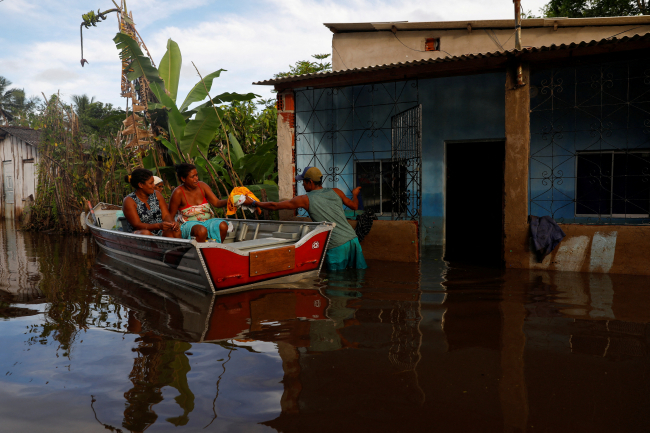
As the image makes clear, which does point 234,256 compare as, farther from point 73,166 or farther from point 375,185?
point 73,166

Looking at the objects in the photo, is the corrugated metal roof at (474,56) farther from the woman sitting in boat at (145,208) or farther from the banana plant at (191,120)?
the woman sitting in boat at (145,208)

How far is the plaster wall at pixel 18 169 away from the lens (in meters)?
15.9

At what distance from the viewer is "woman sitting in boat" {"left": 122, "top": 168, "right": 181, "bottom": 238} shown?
558 centimetres

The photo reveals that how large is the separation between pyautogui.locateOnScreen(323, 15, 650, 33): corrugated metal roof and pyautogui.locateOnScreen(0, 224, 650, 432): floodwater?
5.85 m

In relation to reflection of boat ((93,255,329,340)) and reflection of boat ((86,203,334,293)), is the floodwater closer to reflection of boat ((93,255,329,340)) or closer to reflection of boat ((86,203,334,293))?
reflection of boat ((93,255,329,340))

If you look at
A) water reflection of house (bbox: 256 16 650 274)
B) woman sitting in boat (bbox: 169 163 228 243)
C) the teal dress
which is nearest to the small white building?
water reflection of house (bbox: 256 16 650 274)

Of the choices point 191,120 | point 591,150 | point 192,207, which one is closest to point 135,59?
point 191,120

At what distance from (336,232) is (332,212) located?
0.97 feet

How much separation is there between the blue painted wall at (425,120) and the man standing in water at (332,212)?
1.79 m

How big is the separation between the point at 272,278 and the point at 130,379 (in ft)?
8.04

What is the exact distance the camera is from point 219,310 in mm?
4383

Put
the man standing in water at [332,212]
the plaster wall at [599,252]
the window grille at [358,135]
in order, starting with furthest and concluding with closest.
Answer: the window grille at [358,135]
the man standing in water at [332,212]
the plaster wall at [599,252]

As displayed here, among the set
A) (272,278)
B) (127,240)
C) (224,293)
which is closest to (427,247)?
(272,278)

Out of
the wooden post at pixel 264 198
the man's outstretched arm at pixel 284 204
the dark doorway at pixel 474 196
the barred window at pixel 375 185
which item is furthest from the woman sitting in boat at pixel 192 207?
the dark doorway at pixel 474 196
